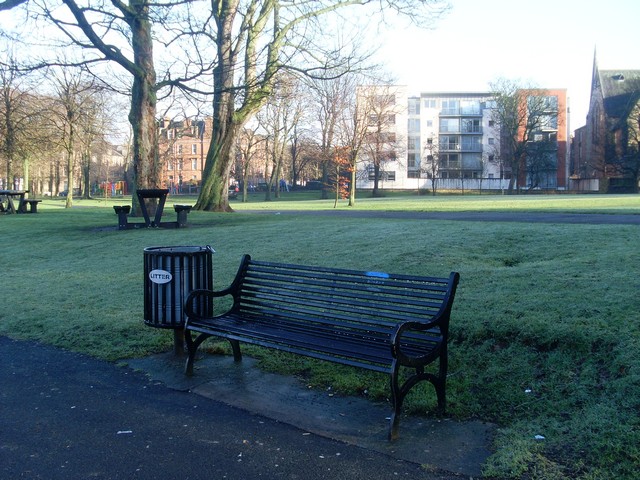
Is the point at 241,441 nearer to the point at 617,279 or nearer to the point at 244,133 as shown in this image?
the point at 617,279

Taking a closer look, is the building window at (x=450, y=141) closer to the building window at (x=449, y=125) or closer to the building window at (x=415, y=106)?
the building window at (x=449, y=125)

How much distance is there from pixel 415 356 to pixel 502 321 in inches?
64.3

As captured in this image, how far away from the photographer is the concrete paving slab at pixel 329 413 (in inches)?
157

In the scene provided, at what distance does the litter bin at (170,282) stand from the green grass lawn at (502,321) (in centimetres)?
69

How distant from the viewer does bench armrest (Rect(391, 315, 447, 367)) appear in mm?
4258

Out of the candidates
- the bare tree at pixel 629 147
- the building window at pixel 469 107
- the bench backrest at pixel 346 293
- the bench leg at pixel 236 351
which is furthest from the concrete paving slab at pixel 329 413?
the building window at pixel 469 107

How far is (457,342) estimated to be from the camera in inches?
231

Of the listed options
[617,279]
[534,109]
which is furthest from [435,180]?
[617,279]

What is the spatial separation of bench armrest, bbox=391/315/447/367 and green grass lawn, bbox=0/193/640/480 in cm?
42

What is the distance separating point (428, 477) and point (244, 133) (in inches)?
2206

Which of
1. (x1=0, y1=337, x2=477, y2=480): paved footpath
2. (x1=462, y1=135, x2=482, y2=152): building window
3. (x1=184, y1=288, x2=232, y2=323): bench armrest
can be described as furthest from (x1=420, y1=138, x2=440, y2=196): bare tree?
(x1=0, y1=337, x2=477, y2=480): paved footpath

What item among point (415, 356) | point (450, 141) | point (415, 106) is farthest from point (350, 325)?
point (415, 106)

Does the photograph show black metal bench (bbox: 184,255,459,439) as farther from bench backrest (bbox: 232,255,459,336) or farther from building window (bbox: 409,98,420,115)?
building window (bbox: 409,98,420,115)

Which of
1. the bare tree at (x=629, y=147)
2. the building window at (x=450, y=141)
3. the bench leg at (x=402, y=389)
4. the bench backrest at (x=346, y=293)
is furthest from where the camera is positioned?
the building window at (x=450, y=141)
